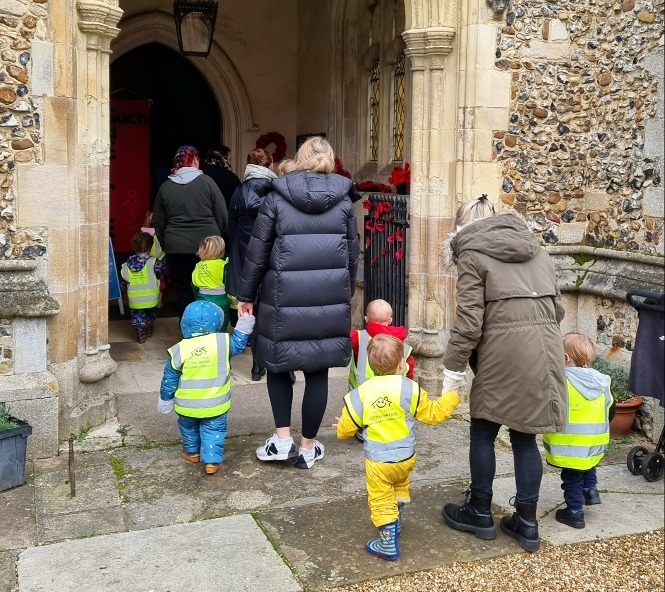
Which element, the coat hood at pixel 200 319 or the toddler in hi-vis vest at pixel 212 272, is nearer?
the coat hood at pixel 200 319

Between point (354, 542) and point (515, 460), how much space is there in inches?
34.1

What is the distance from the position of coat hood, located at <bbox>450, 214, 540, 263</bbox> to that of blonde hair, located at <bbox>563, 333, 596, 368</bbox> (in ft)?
1.88

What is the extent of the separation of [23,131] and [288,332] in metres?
1.97

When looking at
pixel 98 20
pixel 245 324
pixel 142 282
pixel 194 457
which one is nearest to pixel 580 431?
pixel 245 324

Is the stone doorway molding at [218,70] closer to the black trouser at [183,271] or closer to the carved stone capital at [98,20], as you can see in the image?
the black trouser at [183,271]

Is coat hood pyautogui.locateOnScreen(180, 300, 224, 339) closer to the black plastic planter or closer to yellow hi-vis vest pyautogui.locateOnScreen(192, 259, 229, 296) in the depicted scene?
the black plastic planter

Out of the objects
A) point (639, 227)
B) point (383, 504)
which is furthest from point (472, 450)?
point (639, 227)

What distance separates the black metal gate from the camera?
752 cm

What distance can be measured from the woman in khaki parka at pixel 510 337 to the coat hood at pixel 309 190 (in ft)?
3.17

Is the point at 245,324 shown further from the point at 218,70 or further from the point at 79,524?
the point at 218,70

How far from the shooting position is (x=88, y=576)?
3838mm

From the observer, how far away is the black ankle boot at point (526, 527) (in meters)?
4.20

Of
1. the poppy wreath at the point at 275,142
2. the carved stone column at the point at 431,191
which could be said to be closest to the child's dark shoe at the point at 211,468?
the carved stone column at the point at 431,191

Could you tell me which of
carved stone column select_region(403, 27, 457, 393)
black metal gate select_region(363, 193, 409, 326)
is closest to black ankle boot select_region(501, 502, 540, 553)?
carved stone column select_region(403, 27, 457, 393)
